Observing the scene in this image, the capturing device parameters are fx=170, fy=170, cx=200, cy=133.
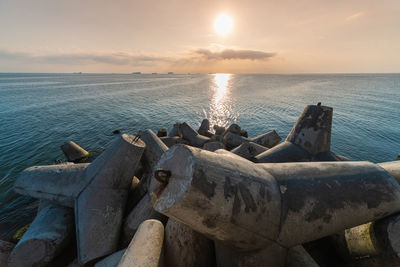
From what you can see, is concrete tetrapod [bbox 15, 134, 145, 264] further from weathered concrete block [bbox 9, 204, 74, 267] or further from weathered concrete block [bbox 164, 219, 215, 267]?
weathered concrete block [bbox 164, 219, 215, 267]

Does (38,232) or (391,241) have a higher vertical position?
(391,241)

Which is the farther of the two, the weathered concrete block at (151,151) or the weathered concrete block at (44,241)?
the weathered concrete block at (151,151)

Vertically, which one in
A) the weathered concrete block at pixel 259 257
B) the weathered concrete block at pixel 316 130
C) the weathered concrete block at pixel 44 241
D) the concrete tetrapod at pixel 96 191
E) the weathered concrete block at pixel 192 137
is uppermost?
the weathered concrete block at pixel 316 130

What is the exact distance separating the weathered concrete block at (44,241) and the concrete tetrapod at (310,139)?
523cm

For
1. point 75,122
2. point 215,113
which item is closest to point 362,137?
point 215,113

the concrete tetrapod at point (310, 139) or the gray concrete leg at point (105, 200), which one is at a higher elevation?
the concrete tetrapod at point (310, 139)

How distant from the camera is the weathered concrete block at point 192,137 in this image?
1112cm

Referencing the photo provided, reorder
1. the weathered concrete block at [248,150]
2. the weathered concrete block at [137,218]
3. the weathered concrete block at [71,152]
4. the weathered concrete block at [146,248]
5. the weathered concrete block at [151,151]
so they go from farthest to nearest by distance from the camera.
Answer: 1. the weathered concrete block at [71,152]
2. the weathered concrete block at [248,150]
3. the weathered concrete block at [151,151]
4. the weathered concrete block at [137,218]
5. the weathered concrete block at [146,248]

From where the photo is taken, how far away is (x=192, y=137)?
11.5m

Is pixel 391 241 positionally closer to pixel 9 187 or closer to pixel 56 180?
pixel 56 180

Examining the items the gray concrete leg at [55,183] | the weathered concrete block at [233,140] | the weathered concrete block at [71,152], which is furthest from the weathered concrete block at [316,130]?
the weathered concrete block at [71,152]

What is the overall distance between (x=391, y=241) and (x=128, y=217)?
458 centimetres

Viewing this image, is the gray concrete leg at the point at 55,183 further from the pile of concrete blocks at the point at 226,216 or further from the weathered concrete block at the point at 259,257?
the weathered concrete block at the point at 259,257

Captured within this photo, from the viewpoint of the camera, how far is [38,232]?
11.7 ft
